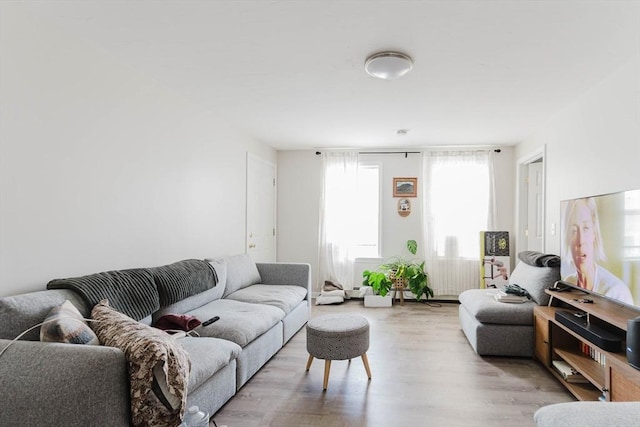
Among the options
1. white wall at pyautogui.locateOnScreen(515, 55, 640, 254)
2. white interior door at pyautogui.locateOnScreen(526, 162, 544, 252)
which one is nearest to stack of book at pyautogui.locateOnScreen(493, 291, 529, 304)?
white wall at pyautogui.locateOnScreen(515, 55, 640, 254)

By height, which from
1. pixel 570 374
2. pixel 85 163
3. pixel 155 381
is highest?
pixel 85 163

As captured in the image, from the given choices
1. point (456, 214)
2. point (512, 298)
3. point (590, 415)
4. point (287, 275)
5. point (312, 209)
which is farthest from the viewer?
point (312, 209)

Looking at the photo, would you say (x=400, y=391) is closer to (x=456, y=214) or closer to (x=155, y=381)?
(x=155, y=381)

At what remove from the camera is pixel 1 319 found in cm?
167

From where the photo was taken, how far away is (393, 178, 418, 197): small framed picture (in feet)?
18.8

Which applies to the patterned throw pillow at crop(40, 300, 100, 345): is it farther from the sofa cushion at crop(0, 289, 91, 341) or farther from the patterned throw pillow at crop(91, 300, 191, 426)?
the patterned throw pillow at crop(91, 300, 191, 426)

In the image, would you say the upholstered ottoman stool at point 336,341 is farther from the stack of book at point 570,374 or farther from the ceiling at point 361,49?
the ceiling at point 361,49

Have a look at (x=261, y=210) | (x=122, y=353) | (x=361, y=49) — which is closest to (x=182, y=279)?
(x=122, y=353)

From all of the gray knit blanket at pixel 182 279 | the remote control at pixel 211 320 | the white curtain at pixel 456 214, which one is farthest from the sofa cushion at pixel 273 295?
the white curtain at pixel 456 214

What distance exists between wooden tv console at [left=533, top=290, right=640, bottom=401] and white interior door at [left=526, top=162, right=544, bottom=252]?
1.96 m

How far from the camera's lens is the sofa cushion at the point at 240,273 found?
3854 millimetres

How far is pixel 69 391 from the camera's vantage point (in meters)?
1.37

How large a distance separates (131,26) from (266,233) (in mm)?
3759

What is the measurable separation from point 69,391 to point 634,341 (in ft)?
8.65
